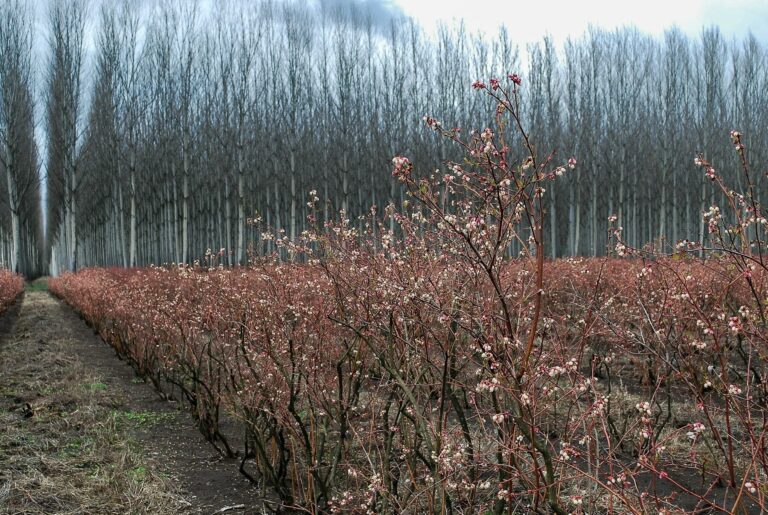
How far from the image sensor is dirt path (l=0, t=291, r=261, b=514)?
Result: 4.55 m

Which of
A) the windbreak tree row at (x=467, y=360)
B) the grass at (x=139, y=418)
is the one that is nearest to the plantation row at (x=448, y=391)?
the windbreak tree row at (x=467, y=360)

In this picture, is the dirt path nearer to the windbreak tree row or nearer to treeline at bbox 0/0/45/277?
the windbreak tree row

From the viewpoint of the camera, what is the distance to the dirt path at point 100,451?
4547 millimetres

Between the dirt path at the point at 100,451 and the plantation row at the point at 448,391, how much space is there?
0.36 meters

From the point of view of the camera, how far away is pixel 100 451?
5.54 meters

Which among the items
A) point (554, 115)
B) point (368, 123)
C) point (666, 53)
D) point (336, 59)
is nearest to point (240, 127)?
point (336, 59)

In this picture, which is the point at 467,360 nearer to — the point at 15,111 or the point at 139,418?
the point at 139,418

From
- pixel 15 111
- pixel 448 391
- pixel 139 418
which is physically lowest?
pixel 139 418

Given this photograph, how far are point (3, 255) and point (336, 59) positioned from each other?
2668cm

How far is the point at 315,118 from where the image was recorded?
35.0 meters

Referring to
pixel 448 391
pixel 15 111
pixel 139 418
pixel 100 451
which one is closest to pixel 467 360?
pixel 448 391

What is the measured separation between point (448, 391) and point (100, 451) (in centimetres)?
345

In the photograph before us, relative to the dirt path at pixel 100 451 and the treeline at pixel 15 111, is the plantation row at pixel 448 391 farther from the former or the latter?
the treeline at pixel 15 111

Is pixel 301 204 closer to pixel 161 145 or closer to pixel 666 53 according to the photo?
pixel 161 145
